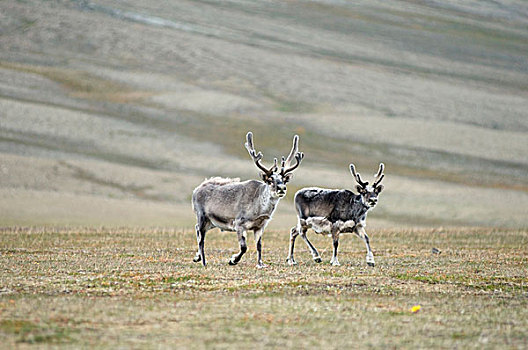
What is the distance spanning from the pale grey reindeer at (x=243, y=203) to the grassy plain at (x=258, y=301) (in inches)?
36.3

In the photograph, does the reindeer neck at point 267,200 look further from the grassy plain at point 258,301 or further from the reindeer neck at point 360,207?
the reindeer neck at point 360,207

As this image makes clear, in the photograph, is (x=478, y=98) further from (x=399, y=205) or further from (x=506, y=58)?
(x=399, y=205)

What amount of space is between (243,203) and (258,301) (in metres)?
6.08

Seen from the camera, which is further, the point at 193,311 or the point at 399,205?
the point at 399,205

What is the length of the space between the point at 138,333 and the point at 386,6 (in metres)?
167

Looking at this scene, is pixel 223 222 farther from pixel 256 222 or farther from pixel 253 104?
pixel 253 104

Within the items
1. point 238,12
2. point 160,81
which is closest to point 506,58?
point 238,12

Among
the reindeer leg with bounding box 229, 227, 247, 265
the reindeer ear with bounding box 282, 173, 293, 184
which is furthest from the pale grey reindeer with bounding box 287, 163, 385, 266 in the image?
the reindeer ear with bounding box 282, 173, 293, 184

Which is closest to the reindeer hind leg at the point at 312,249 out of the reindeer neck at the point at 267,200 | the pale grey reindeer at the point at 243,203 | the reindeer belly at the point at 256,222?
the pale grey reindeer at the point at 243,203

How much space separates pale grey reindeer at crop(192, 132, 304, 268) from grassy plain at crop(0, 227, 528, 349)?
922 millimetres

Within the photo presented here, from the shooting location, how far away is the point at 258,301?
1345 centimetres

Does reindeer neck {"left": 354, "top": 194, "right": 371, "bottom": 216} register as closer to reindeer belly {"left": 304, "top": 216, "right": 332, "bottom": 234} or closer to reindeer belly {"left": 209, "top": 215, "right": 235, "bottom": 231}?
reindeer belly {"left": 304, "top": 216, "right": 332, "bottom": 234}

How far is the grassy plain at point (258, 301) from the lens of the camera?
10523 mm

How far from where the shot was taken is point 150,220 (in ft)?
168
